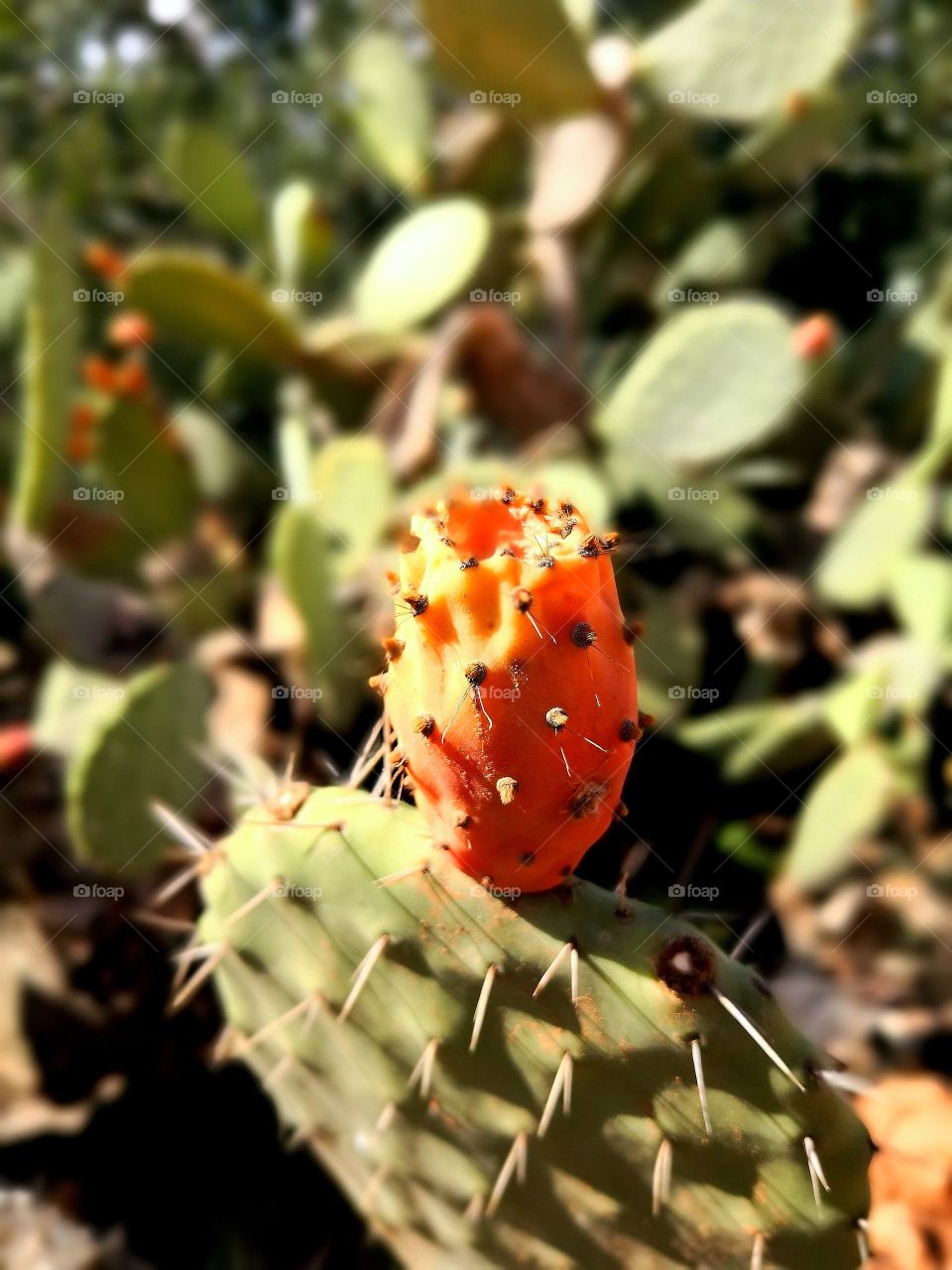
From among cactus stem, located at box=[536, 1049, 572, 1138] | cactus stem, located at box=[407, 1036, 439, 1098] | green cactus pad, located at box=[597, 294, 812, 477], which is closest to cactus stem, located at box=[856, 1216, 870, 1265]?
cactus stem, located at box=[536, 1049, 572, 1138]

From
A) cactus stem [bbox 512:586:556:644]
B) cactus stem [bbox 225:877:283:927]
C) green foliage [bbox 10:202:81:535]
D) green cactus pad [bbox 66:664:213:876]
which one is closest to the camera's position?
cactus stem [bbox 512:586:556:644]

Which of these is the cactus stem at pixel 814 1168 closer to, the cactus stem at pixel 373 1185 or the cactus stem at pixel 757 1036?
the cactus stem at pixel 757 1036

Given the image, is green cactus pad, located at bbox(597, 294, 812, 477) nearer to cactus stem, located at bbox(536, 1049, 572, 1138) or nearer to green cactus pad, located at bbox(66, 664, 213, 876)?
green cactus pad, located at bbox(66, 664, 213, 876)

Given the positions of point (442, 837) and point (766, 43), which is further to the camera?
point (766, 43)

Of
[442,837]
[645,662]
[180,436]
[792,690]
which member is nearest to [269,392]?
[180,436]

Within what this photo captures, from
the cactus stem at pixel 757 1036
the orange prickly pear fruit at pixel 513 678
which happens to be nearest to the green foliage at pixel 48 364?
the orange prickly pear fruit at pixel 513 678

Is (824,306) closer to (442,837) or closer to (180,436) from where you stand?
(180,436)
